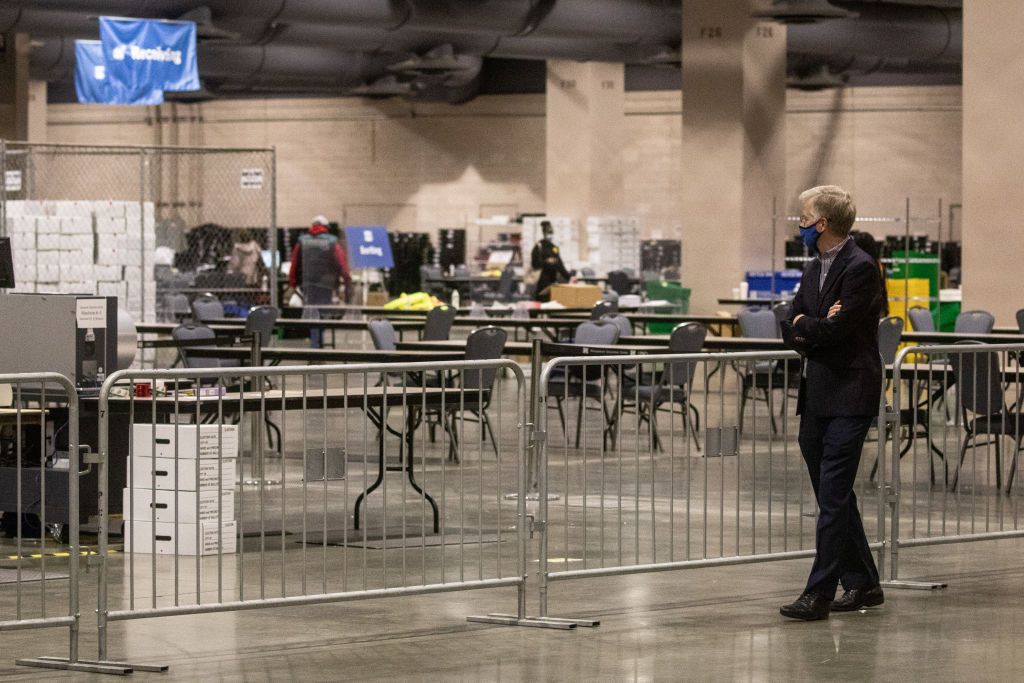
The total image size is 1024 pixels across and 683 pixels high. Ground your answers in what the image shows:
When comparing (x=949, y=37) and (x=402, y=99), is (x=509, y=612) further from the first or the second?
(x=402, y=99)

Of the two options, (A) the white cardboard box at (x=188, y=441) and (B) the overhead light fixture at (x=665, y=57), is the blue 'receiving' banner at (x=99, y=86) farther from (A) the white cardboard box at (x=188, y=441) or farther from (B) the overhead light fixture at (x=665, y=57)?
(A) the white cardboard box at (x=188, y=441)

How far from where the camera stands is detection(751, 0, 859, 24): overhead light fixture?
59.2 ft

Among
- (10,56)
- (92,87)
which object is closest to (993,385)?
Answer: (92,87)

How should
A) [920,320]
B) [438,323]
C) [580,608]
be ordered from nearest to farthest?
[580,608] → [438,323] → [920,320]

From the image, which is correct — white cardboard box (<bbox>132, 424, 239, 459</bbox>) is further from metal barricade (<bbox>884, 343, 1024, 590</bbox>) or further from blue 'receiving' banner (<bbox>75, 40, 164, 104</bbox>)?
blue 'receiving' banner (<bbox>75, 40, 164, 104</bbox>)

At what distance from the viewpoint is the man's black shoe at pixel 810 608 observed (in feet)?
20.6

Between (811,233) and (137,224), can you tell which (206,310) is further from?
(811,233)

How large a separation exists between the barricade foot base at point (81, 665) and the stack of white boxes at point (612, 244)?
22724mm

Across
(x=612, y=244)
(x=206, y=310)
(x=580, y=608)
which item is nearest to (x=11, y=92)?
(x=206, y=310)

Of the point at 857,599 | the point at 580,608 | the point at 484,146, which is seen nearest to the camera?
the point at 857,599

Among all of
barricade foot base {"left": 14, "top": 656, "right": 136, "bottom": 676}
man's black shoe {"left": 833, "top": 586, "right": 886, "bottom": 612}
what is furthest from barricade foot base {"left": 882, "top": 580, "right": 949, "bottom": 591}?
barricade foot base {"left": 14, "top": 656, "right": 136, "bottom": 676}

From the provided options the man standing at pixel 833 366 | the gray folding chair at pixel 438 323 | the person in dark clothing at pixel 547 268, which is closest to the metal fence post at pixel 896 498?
the man standing at pixel 833 366

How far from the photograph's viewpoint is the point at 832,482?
20.5 feet

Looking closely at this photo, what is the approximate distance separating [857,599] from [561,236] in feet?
74.8
